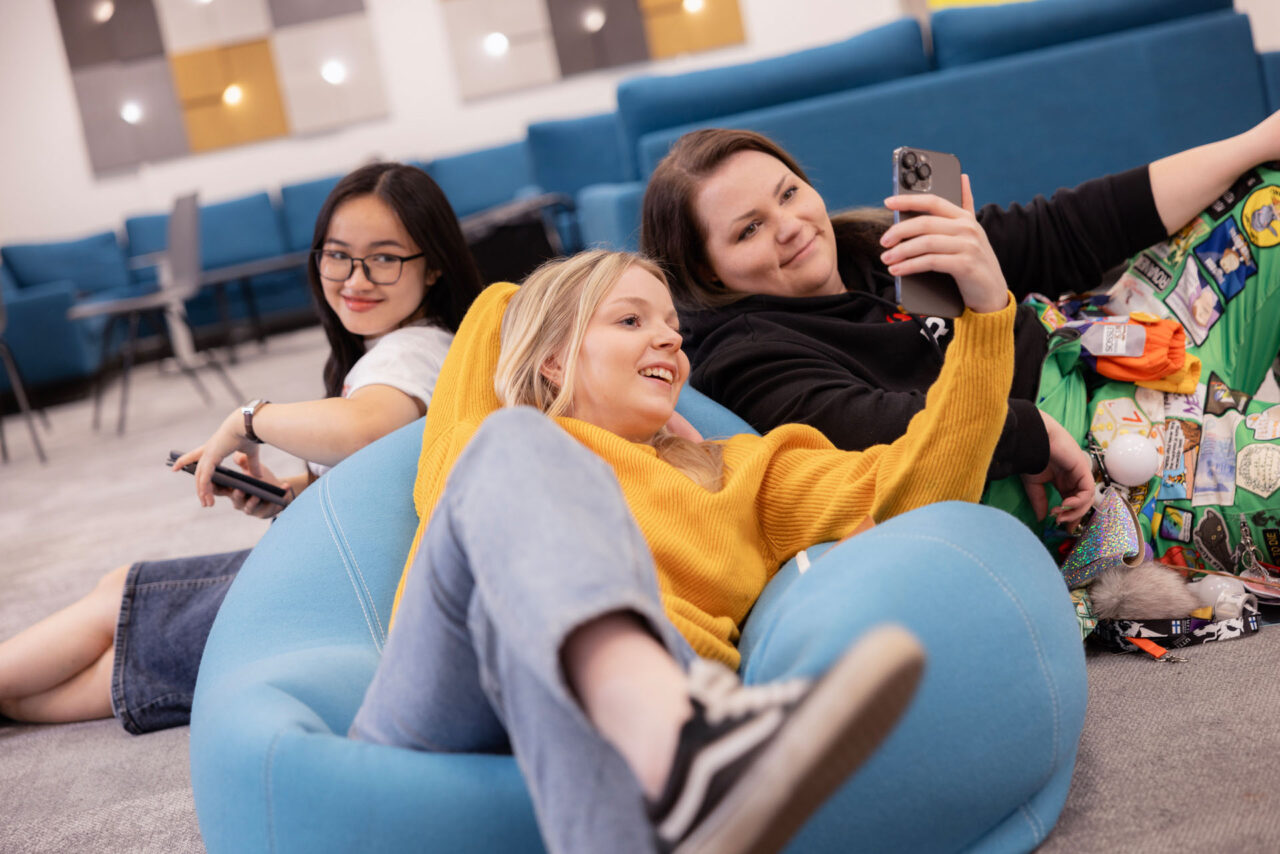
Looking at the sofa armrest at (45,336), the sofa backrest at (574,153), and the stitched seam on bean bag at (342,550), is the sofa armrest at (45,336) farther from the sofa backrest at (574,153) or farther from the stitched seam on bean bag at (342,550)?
the stitched seam on bean bag at (342,550)

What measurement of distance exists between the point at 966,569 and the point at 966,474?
190 millimetres

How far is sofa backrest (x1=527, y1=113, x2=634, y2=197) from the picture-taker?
19.6 ft

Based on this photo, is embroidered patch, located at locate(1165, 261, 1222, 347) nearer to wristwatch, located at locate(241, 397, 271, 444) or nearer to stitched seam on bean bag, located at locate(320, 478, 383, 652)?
stitched seam on bean bag, located at locate(320, 478, 383, 652)

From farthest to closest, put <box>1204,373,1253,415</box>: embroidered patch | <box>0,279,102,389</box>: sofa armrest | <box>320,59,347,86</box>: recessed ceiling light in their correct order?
<box>320,59,347,86</box>: recessed ceiling light < <box>0,279,102,389</box>: sofa armrest < <box>1204,373,1253,415</box>: embroidered patch

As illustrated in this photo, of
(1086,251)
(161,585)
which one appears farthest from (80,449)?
(1086,251)

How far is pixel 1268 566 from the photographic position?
134 centimetres

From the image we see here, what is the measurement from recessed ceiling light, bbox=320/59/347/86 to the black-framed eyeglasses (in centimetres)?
653

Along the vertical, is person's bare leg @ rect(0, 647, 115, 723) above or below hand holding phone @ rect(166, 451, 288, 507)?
below

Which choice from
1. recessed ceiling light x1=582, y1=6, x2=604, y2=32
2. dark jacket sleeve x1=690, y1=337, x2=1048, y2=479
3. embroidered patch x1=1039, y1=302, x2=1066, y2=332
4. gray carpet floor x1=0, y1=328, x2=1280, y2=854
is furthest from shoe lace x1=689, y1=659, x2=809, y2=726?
recessed ceiling light x1=582, y1=6, x2=604, y2=32

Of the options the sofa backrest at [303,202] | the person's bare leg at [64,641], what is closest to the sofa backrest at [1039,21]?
the person's bare leg at [64,641]

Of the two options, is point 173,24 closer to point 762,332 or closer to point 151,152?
point 151,152

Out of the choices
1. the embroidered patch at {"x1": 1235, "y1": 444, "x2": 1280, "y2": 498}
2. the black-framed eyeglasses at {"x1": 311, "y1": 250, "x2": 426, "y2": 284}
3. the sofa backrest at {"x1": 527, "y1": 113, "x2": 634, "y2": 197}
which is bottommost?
the embroidered patch at {"x1": 1235, "y1": 444, "x2": 1280, "y2": 498}

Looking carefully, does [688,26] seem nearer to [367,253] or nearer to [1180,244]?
[367,253]

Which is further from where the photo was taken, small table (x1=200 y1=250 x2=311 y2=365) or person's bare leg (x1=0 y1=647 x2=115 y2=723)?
small table (x1=200 y1=250 x2=311 y2=365)
